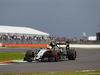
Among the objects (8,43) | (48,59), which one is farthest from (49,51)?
(8,43)

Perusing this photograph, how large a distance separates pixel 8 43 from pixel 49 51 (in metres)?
32.6

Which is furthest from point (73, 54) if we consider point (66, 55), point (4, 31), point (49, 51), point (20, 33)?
point (20, 33)

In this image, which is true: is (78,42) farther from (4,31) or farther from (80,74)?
(80,74)

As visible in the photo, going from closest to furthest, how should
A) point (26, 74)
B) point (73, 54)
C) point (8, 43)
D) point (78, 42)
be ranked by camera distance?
point (26, 74)
point (73, 54)
point (8, 43)
point (78, 42)

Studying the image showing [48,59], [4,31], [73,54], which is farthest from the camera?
[4,31]

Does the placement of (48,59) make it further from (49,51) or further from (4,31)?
(4,31)

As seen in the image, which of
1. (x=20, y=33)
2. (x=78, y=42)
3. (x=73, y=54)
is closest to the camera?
(x=73, y=54)

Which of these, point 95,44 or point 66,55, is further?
point 95,44

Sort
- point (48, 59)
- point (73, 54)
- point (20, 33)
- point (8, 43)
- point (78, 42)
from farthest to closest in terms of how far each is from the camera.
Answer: point (20, 33), point (78, 42), point (8, 43), point (73, 54), point (48, 59)

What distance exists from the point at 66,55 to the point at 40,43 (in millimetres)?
33158

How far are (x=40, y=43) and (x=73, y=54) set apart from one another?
3347 centimetres

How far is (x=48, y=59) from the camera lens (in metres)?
19.5

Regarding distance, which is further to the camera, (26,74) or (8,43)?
(8,43)

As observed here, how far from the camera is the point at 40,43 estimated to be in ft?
178
